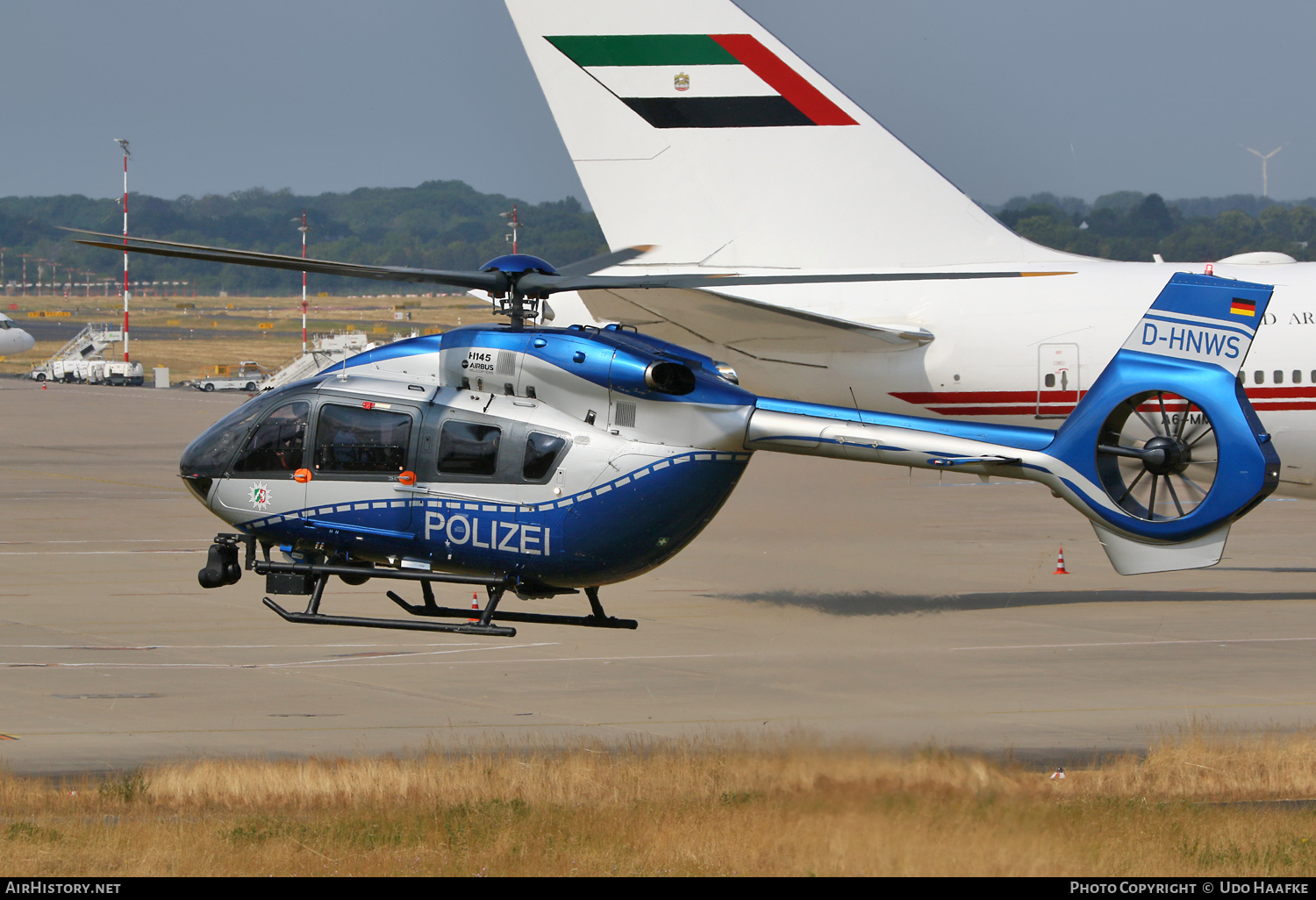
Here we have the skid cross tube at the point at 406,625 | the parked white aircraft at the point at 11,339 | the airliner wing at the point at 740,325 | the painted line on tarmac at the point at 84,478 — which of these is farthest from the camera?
the parked white aircraft at the point at 11,339

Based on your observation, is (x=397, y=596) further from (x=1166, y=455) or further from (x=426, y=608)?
(x=1166, y=455)

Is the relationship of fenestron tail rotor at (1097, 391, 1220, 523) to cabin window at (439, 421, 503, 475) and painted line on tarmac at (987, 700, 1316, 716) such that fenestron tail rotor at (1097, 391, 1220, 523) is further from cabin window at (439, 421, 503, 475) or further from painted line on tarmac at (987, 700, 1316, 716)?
cabin window at (439, 421, 503, 475)

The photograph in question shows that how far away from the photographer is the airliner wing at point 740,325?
78.2 feet

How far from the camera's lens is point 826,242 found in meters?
27.1

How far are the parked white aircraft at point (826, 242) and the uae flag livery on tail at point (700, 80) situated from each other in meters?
0.03

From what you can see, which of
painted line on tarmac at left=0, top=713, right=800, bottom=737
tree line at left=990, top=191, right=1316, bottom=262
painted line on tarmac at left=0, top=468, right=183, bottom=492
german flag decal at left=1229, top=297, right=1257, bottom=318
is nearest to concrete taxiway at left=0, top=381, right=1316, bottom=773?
painted line on tarmac at left=0, top=713, right=800, bottom=737

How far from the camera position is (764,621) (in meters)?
24.9

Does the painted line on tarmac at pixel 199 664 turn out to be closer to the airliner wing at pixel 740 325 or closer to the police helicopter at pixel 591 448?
the police helicopter at pixel 591 448

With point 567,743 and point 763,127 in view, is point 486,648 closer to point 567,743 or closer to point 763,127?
point 567,743

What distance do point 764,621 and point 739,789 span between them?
1024 cm

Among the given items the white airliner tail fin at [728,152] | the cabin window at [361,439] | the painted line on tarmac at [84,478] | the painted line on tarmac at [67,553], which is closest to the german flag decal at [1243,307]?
the cabin window at [361,439]

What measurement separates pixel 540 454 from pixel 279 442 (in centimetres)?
334

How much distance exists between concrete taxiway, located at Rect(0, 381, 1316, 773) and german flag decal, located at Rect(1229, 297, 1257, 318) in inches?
200

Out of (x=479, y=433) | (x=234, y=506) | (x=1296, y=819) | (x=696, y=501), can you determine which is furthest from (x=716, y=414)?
(x=1296, y=819)
